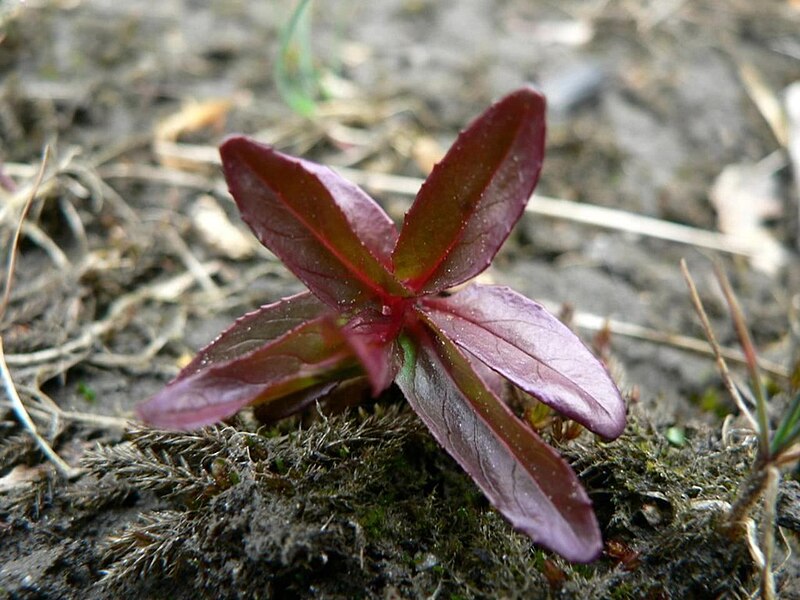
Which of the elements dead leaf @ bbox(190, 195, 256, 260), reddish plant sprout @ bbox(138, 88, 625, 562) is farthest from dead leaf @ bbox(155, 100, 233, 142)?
reddish plant sprout @ bbox(138, 88, 625, 562)

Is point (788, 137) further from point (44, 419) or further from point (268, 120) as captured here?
point (44, 419)

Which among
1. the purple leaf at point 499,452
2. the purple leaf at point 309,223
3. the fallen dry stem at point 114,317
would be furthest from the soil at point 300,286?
the purple leaf at point 309,223

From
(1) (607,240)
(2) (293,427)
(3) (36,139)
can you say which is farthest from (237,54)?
(2) (293,427)

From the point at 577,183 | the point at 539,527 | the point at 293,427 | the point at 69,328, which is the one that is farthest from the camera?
Answer: the point at 577,183

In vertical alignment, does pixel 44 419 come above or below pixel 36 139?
below

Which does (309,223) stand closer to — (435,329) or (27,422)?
(435,329)

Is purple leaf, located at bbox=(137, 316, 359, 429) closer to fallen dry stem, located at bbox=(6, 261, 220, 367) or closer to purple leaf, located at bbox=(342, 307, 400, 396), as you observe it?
purple leaf, located at bbox=(342, 307, 400, 396)
